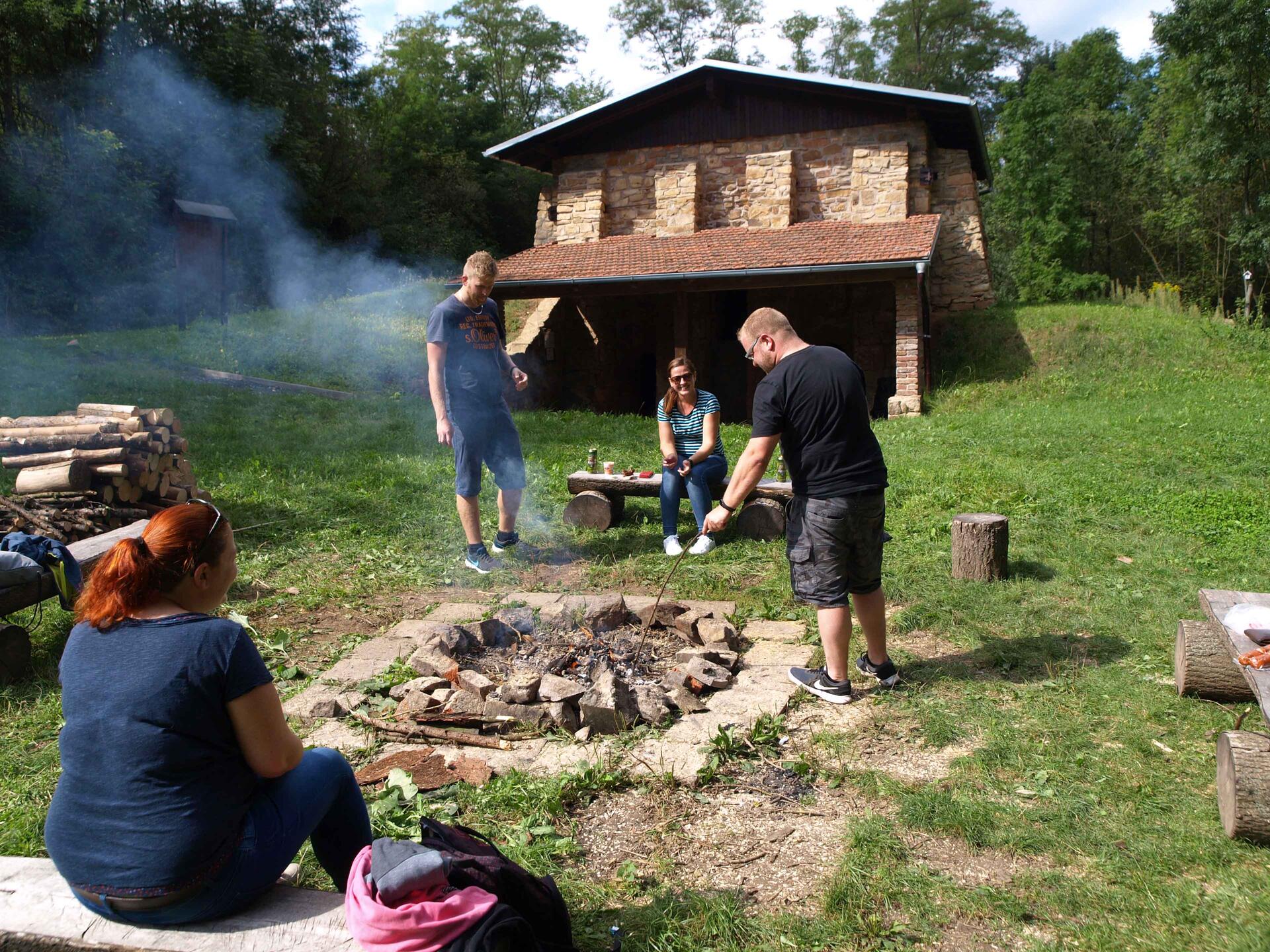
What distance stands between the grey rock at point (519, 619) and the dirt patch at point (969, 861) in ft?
8.25

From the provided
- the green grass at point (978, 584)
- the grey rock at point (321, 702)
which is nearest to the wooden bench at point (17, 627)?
the green grass at point (978, 584)

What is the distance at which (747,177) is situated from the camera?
693 inches

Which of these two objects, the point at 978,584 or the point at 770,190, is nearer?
the point at 978,584

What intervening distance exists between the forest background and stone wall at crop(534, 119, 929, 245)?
10257 mm

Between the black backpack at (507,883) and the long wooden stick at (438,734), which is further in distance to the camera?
the long wooden stick at (438,734)

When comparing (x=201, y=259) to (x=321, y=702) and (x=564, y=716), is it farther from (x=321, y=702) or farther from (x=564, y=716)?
(x=564, y=716)

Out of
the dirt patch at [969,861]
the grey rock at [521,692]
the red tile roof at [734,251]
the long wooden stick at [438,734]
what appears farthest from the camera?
the red tile roof at [734,251]

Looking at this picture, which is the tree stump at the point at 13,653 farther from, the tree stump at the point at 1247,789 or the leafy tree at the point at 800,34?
the leafy tree at the point at 800,34

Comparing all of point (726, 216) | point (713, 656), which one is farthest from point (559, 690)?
point (726, 216)

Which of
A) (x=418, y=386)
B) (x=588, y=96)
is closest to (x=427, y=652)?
(x=418, y=386)

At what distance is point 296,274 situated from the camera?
27.1 meters

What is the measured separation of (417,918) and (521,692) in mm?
2065

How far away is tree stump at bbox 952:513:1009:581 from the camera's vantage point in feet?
19.1

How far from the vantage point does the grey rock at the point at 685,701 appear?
4.17 m
